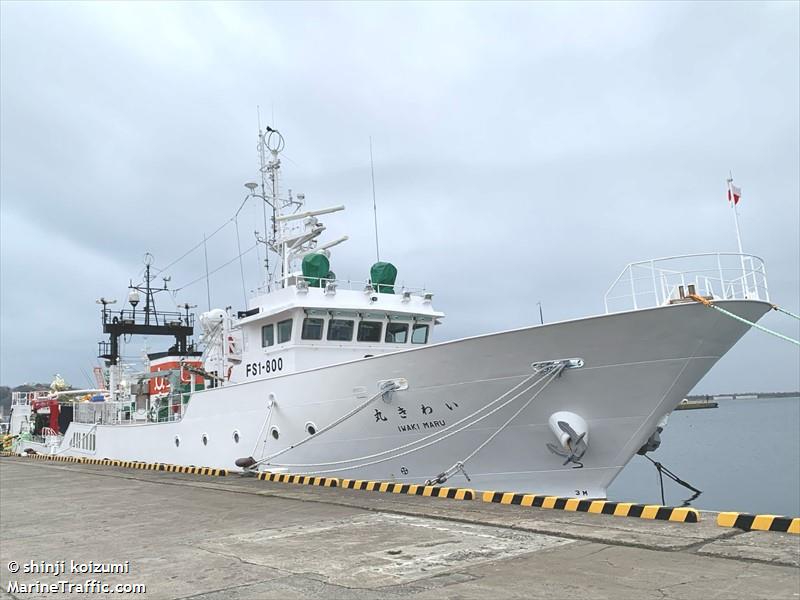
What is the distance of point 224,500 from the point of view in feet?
34.9

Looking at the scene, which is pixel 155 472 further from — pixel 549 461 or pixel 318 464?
pixel 549 461

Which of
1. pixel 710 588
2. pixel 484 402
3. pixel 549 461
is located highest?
pixel 484 402

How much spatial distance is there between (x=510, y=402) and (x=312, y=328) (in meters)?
5.32

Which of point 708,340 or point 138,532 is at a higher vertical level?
point 708,340

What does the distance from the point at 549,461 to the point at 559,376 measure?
1.42m

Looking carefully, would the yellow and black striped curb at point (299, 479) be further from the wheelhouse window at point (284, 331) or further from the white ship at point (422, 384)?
the wheelhouse window at point (284, 331)

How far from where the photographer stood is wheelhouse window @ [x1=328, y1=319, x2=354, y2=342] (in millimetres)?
13648

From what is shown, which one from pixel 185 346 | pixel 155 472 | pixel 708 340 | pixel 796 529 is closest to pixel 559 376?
pixel 708 340

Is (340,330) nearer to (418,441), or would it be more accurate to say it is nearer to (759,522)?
(418,441)

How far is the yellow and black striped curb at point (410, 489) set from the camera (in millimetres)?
9375

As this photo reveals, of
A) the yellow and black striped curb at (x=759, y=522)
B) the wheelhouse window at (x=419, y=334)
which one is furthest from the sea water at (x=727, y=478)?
the yellow and black striped curb at (x=759, y=522)

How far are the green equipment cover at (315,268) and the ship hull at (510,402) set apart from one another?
2.38 meters

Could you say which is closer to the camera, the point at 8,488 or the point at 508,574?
the point at 508,574

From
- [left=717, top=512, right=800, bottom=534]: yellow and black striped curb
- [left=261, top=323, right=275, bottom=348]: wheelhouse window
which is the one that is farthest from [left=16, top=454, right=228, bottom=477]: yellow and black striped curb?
[left=717, top=512, right=800, bottom=534]: yellow and black striped curb
